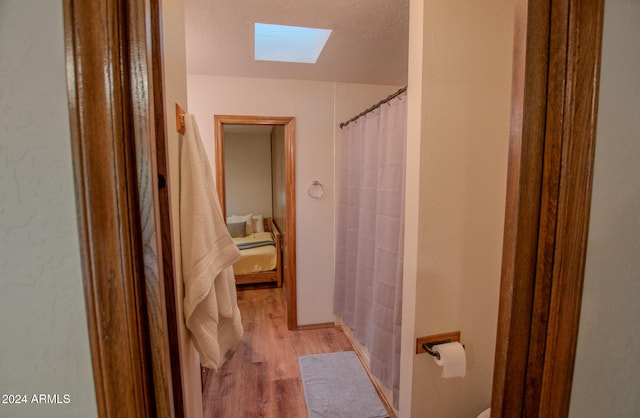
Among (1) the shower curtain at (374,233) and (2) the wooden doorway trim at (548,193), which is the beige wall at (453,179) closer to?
(1) the shower curtain at (374,233)

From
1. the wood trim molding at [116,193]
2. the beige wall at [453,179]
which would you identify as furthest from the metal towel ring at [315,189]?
the wood trim molding at [116,193]

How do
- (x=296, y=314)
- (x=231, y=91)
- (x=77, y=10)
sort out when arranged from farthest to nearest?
1. (x=296, y=314)
2. (x=231, y=91)
3. (x=77, y=10)

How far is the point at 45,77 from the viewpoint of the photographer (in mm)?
341

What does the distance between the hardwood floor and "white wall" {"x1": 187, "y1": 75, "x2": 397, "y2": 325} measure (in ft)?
0.88

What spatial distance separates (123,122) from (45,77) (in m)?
0.10

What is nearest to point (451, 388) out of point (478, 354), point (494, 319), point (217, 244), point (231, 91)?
point (478, 354)

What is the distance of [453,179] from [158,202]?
1094mm

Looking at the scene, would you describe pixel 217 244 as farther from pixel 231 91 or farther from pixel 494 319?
pixel 231 91

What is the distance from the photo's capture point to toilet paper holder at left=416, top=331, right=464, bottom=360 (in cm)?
116

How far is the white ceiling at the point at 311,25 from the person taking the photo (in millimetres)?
1487

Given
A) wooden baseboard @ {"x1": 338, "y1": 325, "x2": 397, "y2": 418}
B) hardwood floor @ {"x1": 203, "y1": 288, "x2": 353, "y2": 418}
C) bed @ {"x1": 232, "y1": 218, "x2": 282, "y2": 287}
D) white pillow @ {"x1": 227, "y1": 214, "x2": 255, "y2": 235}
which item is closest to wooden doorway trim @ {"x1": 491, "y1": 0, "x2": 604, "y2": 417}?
wooden baseboard @ {"x1": 338, "y1": 325, "x2": 397, "y2": 418}

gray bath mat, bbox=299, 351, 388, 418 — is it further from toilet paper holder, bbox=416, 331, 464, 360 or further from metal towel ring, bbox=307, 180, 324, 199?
metal towel ring, bbox=307, 180, 324, 199

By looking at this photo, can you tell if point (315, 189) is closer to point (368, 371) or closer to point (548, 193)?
point (368, 371)

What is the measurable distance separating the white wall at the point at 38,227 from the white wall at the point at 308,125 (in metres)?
2.36
